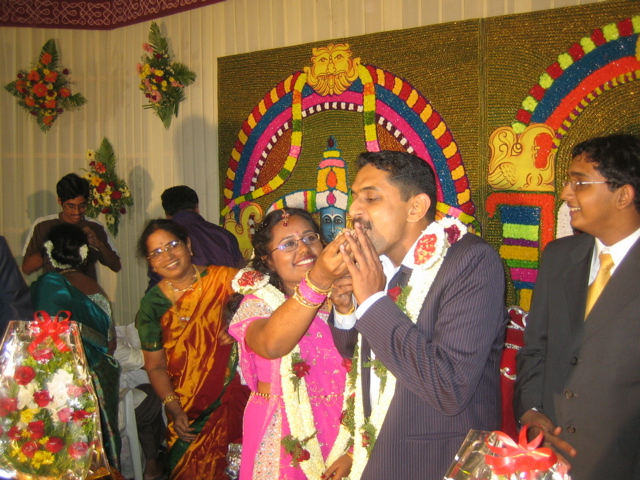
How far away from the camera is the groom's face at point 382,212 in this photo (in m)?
1.50

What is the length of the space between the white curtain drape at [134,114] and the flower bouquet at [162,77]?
8cm

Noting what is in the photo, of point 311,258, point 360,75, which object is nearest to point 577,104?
point 360,75

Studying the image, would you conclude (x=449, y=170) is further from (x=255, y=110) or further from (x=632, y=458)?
(x=632, y=458)

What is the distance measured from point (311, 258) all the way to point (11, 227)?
484 cm

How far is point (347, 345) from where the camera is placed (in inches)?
67.4

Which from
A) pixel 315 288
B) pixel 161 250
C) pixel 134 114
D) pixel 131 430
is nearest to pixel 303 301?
pixel 315 288

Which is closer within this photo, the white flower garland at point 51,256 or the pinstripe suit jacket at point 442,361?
the pinstripe suit jacket at point 442,361

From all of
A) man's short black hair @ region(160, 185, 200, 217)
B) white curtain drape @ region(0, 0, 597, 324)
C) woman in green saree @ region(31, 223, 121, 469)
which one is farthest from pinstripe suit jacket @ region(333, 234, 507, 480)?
man's short black hair @ region(160, 185, 200, 217)

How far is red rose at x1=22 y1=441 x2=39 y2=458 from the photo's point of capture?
1.34 metres

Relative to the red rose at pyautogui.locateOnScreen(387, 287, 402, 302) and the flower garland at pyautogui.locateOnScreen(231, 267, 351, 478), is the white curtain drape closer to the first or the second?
the flower garland at pyautogui.locateOnScreen(231, 267, 351, 478)

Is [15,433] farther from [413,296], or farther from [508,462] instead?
[508,462]

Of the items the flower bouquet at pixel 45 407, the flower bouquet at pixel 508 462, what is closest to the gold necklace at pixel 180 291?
the flower bouquet at pixel 45 407

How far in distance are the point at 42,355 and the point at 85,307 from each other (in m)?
1.54

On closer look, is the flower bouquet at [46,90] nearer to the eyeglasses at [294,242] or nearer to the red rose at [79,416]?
the eyeglasses at [294,242]
